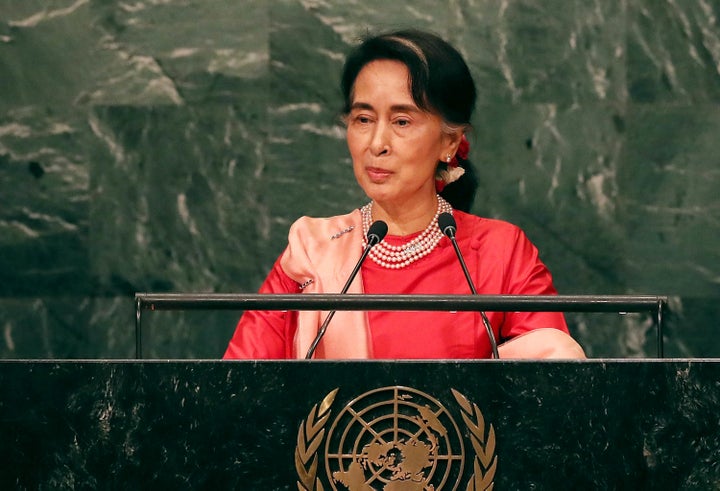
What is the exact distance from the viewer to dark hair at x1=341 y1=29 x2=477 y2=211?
10.5ft

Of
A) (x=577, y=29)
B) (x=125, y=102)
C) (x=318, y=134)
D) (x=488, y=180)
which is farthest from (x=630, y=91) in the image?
(x=125, y=102)

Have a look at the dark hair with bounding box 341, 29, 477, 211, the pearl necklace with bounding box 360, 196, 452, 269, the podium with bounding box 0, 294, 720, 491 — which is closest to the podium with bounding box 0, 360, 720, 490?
the podium with bounding box 0, 294, 720, 491

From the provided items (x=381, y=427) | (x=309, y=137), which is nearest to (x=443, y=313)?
(x=381, y=427)

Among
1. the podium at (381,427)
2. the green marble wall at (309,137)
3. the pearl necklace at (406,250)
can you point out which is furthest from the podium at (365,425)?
the green marble wall at (309,137)

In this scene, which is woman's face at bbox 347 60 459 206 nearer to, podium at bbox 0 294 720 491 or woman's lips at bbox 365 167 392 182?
woman's lips at bbox 365 167 392 182

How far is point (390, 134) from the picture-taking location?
10.6 ft

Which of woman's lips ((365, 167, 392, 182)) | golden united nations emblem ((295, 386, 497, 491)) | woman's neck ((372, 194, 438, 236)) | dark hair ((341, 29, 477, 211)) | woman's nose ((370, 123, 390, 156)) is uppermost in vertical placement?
dark hair ((341, 29, 477, 211))

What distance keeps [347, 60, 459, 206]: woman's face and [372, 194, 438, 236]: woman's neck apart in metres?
0.02

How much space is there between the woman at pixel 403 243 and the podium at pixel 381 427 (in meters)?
0.83

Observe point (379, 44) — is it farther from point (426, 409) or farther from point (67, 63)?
point (67, 63)

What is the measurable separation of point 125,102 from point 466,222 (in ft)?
5.30

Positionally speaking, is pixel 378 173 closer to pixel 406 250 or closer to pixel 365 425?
pixel 406 250

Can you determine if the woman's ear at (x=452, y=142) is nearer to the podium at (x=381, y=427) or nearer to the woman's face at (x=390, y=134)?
the woman's face at (x=390, y=134)

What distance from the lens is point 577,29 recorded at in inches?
171
